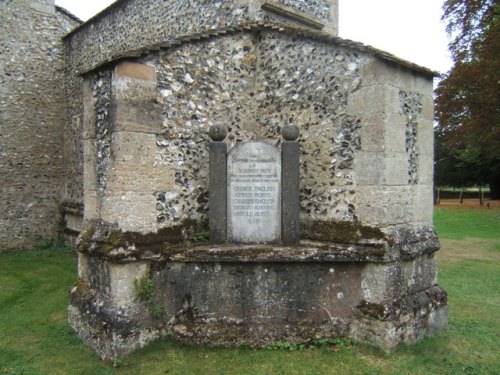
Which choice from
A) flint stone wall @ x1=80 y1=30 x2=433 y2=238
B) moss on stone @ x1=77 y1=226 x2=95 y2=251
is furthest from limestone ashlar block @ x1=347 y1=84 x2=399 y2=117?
moss on stone @ x1=77 y1=226 x2=95 y2=251

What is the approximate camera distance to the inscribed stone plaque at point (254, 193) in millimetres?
5844

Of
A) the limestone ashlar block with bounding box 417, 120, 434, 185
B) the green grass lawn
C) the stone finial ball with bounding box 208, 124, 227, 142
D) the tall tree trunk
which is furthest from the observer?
the tall tree trunk

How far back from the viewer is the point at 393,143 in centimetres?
544

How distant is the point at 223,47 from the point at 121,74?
5.66ft

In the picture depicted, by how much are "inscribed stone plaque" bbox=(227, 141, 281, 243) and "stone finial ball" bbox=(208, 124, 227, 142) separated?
0.26 meters

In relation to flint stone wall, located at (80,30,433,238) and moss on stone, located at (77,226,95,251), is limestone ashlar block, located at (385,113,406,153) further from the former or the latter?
moss on stone, located at (77,226,95,251)

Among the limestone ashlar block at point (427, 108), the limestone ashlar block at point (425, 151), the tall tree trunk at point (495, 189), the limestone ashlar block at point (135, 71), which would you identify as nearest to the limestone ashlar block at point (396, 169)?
the limestone ashlar block at point (425, 151)

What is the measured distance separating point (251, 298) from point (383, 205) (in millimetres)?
2119

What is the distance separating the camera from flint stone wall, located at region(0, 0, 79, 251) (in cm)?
1236

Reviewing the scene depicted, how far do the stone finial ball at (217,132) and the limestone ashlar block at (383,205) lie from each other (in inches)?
79.2

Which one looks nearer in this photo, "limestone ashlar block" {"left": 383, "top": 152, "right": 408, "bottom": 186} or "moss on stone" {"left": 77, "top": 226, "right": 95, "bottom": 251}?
"limestone ashlar block" {"left": 383, "top": 152, "right": 408, "bottom": 186}

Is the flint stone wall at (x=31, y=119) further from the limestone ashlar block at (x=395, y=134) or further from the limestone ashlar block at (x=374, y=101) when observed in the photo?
the limestone ashlar block at (x=395, y=134)

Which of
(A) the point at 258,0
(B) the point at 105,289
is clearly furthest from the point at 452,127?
(B) the point at 105,289

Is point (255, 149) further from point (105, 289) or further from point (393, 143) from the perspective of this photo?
point (105, 289)
